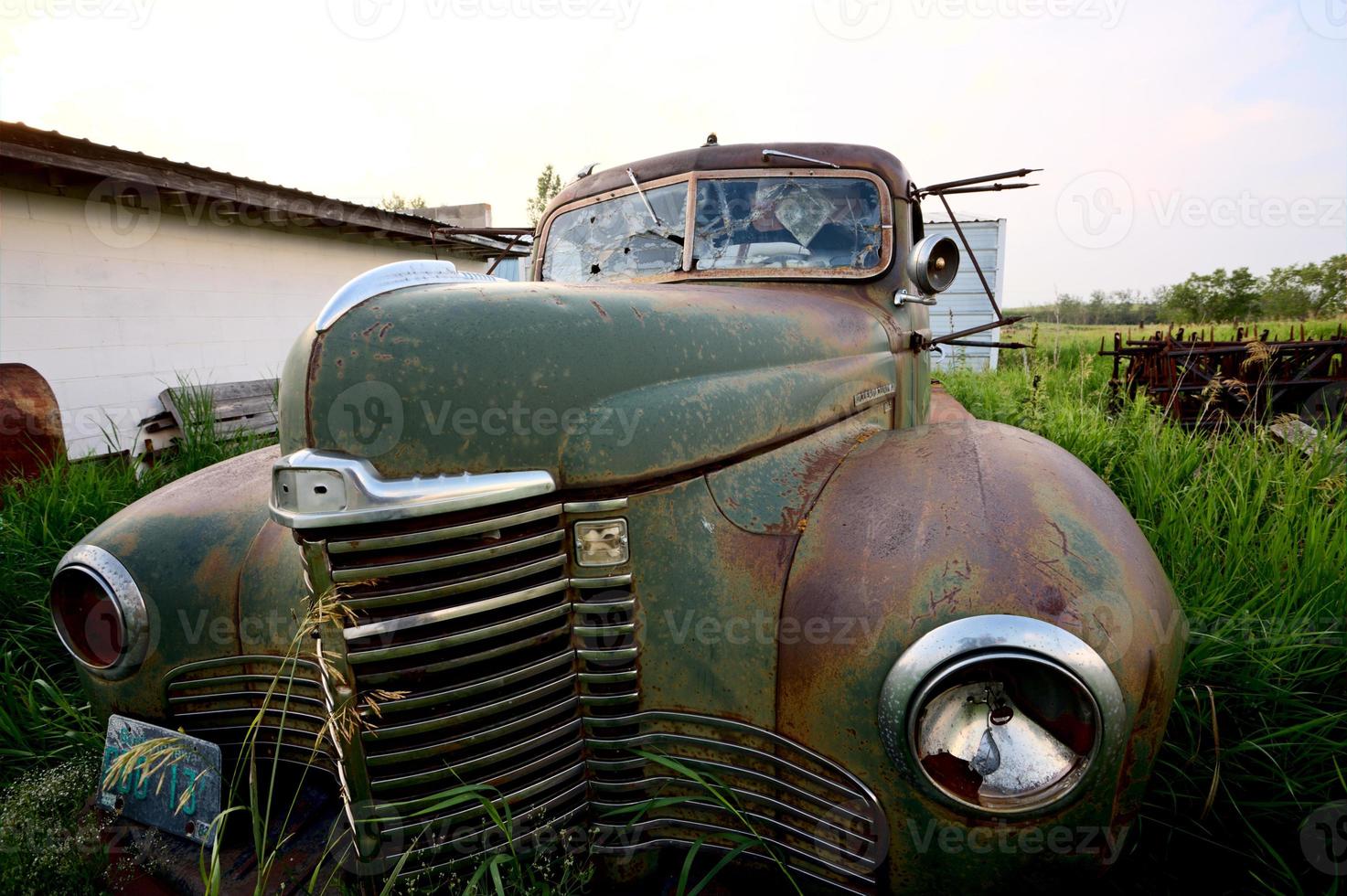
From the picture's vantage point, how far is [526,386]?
1356 millimetres

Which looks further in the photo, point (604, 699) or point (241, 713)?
point (241, 713)

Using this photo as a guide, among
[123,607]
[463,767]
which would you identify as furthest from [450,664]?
[123,607]

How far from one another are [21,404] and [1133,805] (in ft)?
20.6

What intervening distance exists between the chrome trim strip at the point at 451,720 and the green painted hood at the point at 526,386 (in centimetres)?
45

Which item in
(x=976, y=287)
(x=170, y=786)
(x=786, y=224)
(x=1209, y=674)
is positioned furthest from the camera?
(x=976, y=287)

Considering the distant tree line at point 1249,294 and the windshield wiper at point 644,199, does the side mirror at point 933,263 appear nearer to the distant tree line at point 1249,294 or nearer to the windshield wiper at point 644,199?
the windshield wiper at point 644,199

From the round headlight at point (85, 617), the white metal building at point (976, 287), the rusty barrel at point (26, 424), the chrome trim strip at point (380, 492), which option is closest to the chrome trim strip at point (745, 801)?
the chrome trim strip at point (380, 492)

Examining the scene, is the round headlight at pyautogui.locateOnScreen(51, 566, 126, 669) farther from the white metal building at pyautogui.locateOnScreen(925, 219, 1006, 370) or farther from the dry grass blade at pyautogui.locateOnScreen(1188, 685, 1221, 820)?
the white metal building at pyautogui.locateOnScreen(925, 219, 1006, 370)

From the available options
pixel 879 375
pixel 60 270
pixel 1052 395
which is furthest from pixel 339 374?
pixel 1052 395

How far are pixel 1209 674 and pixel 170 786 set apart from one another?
3140 mm

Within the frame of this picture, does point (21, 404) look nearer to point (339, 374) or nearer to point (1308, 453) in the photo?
point (339, 374)

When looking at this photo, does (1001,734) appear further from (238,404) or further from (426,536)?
(238,404)

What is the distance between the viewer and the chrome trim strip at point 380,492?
1.24 m

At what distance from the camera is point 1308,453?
12.4ft
